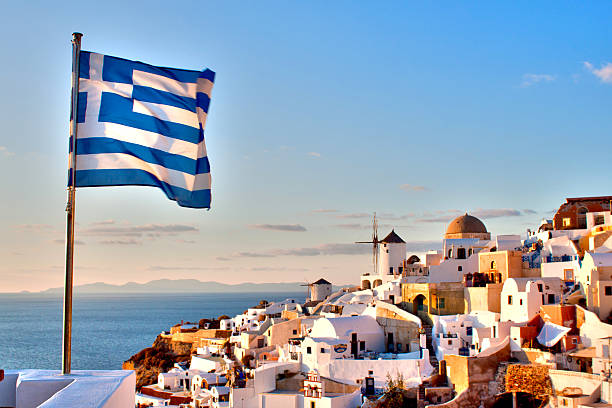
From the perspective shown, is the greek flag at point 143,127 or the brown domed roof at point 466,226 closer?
the greek flag at point 143,127

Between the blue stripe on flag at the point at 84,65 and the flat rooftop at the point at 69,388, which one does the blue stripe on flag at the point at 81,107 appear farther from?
the flat rooftop at the point at 69,388

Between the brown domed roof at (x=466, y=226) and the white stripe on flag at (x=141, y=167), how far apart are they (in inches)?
1453

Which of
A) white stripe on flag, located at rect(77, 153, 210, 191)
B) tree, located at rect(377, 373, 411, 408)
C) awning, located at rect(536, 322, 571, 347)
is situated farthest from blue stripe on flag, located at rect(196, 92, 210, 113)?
awning, located at rect(536, 322, 571, 347)

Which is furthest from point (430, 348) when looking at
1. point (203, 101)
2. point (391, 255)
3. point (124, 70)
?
point (124, 70)

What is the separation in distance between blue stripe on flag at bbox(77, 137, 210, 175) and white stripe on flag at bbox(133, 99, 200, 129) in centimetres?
43

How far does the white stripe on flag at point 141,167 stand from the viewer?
295 inches

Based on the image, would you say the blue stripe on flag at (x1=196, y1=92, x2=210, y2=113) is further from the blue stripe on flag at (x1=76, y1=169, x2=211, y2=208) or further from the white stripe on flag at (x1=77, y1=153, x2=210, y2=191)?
the blue stripe on flag at (x1=76, y1=169, x2=211, y2=208)

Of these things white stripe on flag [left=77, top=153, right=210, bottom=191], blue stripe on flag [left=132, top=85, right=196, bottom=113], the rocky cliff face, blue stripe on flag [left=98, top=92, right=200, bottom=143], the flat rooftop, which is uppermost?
blue stripe on flag [left=132, top=85, right=196, bottom=113]

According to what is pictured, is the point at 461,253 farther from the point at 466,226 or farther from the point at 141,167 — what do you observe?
the point at 141,167

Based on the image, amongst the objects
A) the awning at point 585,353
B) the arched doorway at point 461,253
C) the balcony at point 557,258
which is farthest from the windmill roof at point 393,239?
the awning at point 585,353

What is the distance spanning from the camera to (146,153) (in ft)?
26.0

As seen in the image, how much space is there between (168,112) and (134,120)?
45 cm

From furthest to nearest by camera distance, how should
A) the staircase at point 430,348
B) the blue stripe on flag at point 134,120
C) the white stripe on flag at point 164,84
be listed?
1. the staircase at point 430,348
2. the white stripe on flag at point 164,84
3. the blue stripe on flag at point 134,120

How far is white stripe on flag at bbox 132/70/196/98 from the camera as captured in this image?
797cm
